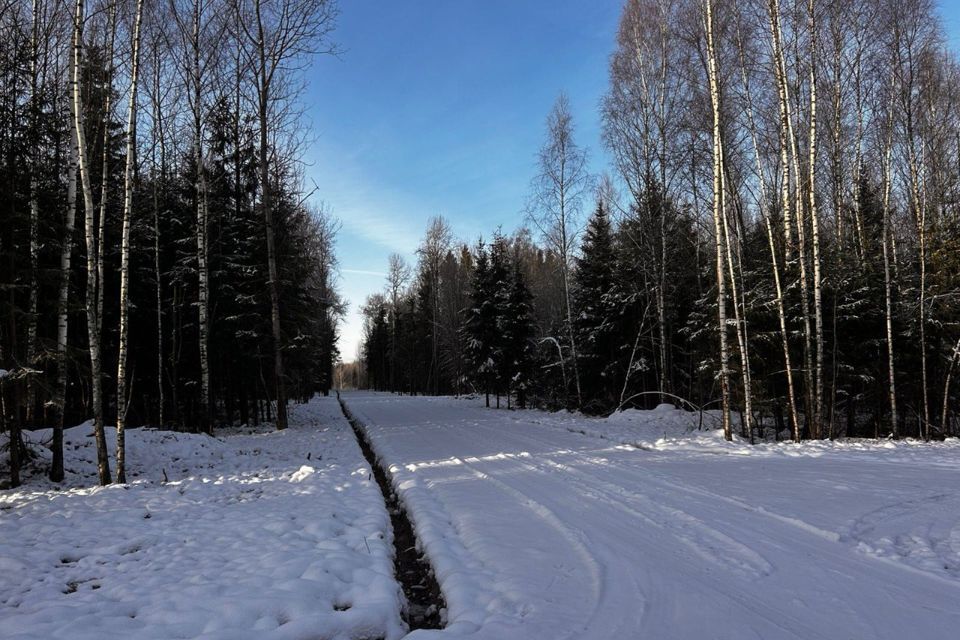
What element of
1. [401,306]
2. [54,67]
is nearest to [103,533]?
[54,67]

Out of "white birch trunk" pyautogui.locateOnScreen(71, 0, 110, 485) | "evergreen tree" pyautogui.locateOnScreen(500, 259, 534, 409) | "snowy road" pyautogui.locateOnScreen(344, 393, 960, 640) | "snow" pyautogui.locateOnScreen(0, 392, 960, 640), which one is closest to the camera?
"snowy road" pyautogui.locateOnScreen(344, 393, 960, 640)

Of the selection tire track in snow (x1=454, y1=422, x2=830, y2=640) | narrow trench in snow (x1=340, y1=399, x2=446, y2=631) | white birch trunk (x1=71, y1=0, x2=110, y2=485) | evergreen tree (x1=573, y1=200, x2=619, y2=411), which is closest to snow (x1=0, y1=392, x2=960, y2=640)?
tire track in snow (x1=454, y1=422, x2=830, y2=640)

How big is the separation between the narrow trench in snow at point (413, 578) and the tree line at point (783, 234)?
8252 mm

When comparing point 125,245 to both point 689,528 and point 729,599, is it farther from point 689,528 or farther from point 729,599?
point 729,599

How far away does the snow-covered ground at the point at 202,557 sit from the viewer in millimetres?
3547

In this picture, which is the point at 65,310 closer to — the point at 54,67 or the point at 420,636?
the point at 54,67

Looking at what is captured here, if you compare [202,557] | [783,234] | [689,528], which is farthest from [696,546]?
[783,234]

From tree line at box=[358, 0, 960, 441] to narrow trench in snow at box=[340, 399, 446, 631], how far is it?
8252 mm

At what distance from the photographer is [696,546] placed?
4.63 meters

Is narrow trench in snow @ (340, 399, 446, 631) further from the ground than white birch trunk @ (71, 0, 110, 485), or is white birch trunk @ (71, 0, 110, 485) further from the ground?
white birch trunk @ (71, 0, 110, 485)

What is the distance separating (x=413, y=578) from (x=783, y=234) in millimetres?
15147

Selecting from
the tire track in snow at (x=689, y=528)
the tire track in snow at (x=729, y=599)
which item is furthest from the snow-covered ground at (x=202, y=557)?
the tire track in snow at (x=689, y=528)

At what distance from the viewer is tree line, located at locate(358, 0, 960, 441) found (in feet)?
40.4

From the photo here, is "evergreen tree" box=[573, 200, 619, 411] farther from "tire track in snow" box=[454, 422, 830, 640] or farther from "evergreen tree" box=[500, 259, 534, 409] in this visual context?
"tire track in snow" box=[454, 422, 830, 640]
